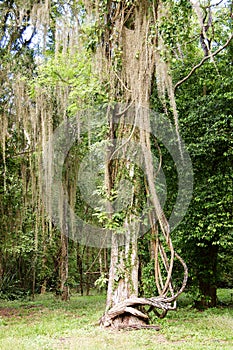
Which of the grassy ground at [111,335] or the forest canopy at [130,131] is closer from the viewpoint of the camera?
the grassy ground at [111,335]

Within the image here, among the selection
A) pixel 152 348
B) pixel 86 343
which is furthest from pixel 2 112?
pixel 152 348

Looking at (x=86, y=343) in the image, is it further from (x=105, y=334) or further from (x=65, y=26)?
(x=65, y=26)

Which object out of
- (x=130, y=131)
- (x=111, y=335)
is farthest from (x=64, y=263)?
(x=111, y=335)

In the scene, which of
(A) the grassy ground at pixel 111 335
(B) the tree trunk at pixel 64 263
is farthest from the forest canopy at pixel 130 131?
(B) the tree trunk at pixel 64 263

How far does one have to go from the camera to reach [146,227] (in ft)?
19.0

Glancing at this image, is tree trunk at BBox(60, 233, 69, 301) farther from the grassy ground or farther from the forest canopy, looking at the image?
the grassy ground

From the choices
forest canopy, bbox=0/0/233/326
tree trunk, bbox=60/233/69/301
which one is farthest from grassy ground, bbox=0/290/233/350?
tree trunk, bbox=60/233/69/301

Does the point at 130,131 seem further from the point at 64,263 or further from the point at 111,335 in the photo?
the point at 64,263

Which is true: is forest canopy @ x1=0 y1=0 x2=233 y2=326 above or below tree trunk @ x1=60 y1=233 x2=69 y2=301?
above

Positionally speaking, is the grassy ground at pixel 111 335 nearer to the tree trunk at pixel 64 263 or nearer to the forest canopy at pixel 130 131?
the forest canopy at pixel 130 131

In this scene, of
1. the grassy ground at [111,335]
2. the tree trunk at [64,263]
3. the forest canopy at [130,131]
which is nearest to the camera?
the grassy ground at [111,335]

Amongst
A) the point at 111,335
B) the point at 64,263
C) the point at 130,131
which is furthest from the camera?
the point at 64,263

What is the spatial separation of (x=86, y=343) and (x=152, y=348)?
74 centimetres

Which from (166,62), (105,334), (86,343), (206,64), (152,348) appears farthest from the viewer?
(206,64)
